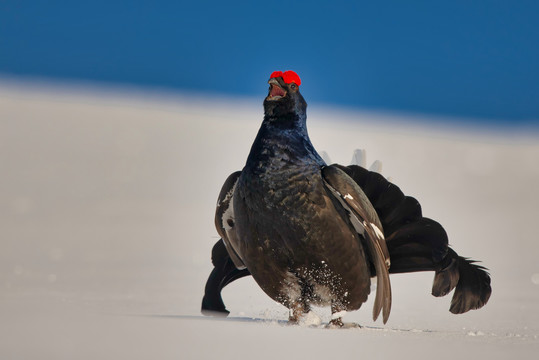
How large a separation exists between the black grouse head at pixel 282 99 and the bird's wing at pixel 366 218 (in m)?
0.41

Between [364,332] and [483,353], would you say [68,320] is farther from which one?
[483,353]

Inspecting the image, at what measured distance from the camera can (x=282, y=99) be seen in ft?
14.4

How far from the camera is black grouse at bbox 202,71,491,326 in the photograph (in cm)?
411

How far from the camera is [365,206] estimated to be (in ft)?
13.8

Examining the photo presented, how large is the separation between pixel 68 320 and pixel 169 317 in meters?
0.68

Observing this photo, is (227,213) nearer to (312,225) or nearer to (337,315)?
(312,225)

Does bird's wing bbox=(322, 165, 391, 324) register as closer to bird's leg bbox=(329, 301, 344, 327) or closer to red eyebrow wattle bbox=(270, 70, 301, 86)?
bird's leg bbox=(329, 301, 344, 327)

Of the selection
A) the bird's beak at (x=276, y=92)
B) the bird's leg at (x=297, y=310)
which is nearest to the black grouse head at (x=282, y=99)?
the bird's beak at (x=276, y=92)

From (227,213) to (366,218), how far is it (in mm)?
944

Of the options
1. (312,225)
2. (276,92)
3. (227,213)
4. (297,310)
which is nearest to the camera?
(312,225)

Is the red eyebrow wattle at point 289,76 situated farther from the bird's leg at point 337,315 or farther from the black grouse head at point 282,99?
the bird's leg at point 337,315

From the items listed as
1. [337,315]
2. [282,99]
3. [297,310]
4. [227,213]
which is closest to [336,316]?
[337,315]

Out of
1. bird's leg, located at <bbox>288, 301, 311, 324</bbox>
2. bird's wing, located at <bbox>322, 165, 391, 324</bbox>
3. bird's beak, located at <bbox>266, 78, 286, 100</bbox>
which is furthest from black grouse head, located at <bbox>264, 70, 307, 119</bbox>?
bird's leg, located at <bbox>288, 301, 311, 324</bbox>

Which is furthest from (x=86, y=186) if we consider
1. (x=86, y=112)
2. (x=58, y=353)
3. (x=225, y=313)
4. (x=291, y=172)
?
(x=58, y=353)
